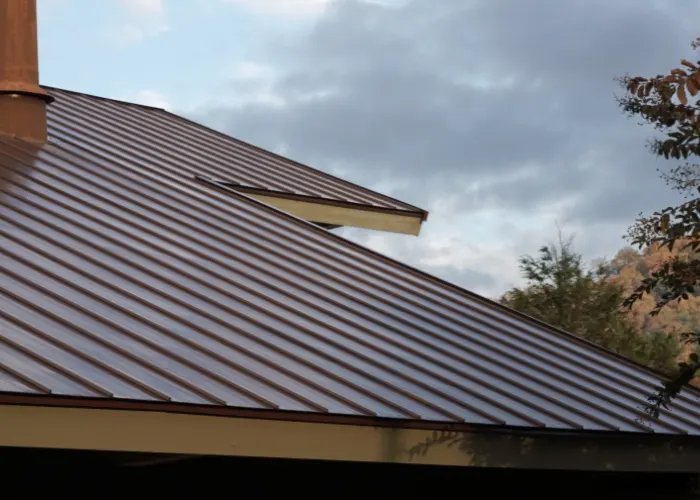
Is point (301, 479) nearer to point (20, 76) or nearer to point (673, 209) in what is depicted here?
point (673, 209)

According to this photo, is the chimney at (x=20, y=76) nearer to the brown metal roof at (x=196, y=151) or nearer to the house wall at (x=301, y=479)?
the brown metal roof at (x=196, y=151)

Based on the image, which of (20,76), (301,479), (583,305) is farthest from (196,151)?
(583,305)

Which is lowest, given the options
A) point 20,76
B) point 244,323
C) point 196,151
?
point 244,323

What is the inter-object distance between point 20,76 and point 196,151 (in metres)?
2.13

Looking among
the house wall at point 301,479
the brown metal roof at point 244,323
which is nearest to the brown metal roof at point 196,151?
the brown metal roof at point 244,323

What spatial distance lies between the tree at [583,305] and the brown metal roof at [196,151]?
563 inches

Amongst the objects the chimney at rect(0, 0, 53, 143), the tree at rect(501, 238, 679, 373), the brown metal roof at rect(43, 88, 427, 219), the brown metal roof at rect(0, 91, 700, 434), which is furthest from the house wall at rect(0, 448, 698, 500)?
the tree at rect(501, 238, 679, 373)

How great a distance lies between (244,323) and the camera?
6523 mm

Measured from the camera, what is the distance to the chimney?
33.4ft

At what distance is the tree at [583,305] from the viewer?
25.8 meters

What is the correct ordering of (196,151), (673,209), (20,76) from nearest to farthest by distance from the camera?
(673,209)
(20,76)
(196,151)

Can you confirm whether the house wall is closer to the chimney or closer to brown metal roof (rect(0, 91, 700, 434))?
brown metal roof (rect(0, 91, 700, 434))

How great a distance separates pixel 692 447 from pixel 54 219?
4482 mm

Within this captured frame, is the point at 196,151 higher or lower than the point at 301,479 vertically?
higher
